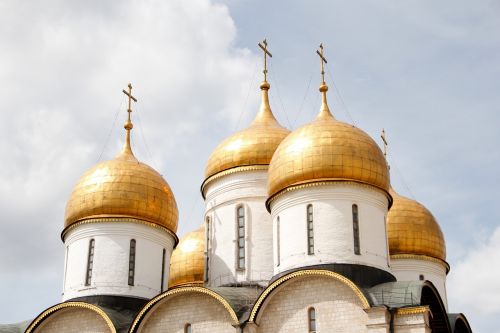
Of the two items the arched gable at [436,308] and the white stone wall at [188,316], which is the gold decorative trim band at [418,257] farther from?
the white stone wall at [188,316]

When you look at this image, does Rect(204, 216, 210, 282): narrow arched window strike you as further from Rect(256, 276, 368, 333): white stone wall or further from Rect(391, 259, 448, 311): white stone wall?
Rect(391, 259, 448, 311): white stone wall

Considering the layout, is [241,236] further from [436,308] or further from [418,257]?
[436,308]

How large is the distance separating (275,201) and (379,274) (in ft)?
8.85

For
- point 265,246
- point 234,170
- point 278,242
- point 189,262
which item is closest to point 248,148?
point 234,170

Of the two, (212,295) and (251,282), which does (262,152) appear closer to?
(251,282)

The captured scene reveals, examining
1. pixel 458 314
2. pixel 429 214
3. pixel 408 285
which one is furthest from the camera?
pixel 429 214

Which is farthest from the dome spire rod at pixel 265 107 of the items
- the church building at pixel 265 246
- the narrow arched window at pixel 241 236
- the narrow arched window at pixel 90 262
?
the narrow arched window at pixel 90 262

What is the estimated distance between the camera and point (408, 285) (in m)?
15.7

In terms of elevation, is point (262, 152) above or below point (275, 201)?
above

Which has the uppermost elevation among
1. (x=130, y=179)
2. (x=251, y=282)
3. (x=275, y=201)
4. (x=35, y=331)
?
(x=130, y=179)

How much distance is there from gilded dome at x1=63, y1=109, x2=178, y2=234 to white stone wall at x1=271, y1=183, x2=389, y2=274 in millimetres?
3662

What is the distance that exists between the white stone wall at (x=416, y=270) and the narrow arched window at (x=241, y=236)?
4.08 m

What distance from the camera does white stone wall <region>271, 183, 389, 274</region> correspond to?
1655cm

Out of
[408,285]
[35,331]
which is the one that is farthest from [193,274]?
[408,285]
